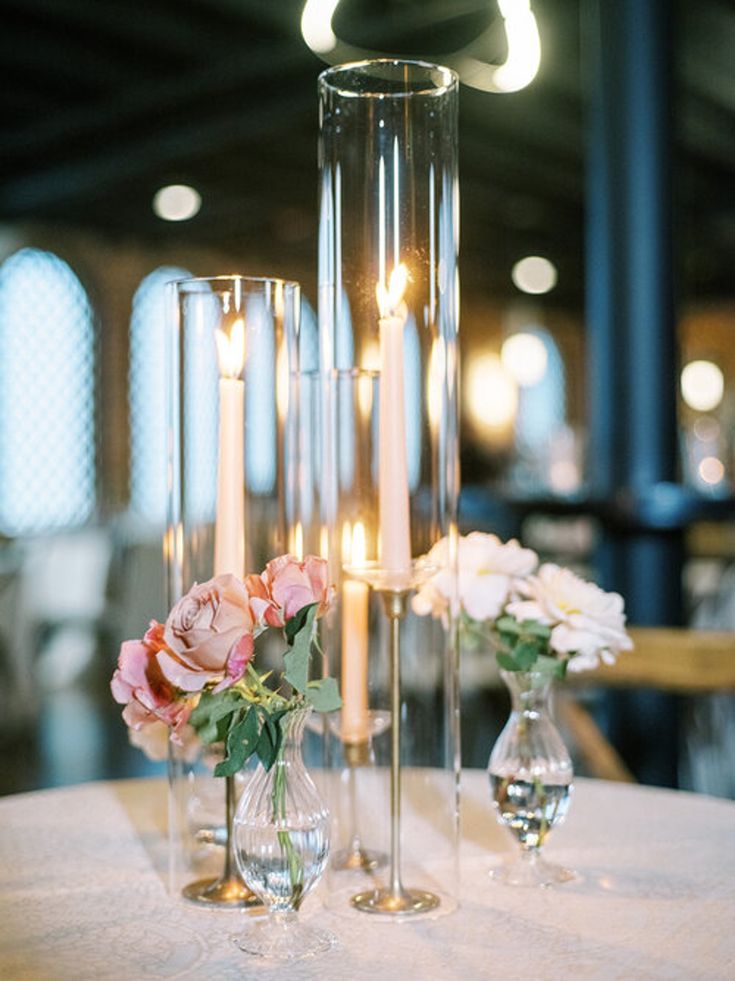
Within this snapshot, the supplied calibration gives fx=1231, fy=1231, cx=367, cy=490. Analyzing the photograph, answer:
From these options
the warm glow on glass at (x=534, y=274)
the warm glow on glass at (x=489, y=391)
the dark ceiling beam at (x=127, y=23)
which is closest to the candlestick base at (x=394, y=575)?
the dark ceiling beam at (x=127, y=23)

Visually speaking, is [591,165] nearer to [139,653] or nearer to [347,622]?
A: [347,622]

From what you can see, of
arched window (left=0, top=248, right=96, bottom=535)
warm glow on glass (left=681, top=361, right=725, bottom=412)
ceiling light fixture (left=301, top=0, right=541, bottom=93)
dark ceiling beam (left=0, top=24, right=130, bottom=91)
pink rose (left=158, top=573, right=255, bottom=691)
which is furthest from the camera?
warm glow on glass (left=681, top=361, right=725, bottom=412)

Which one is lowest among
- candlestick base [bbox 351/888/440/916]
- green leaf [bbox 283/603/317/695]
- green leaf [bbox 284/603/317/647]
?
candlestick base [bbox 351/888/440/916]

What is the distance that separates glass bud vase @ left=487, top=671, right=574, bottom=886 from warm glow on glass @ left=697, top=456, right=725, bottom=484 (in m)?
7.40

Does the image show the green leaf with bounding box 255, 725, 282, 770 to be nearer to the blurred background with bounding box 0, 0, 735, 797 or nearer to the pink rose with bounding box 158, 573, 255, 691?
the pink rose with bounding box 158, 573, 255, 691

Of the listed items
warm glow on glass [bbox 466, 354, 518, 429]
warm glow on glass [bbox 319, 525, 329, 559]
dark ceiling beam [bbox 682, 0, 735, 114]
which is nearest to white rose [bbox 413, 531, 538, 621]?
warm glow on glass [bbox 319, 525, 329, 559]

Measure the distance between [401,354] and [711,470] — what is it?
26.4 ft

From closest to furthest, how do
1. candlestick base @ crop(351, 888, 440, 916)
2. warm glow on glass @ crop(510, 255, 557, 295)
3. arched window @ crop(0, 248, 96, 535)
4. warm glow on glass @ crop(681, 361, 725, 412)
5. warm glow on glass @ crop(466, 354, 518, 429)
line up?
candlestick base @ crop(351, 888, 440, 916)
arched window @ crop(0, 248, 96, 535)
warm glow on glass @ crop(510, 255, 557, 295)
warm glow on glass @ crop(681, 361, 725, 412)
warm glow on glass @ crop(466, 354, 518, 429)

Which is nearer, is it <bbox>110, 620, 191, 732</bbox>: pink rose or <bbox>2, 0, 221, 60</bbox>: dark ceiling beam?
<bbox>110, 620, 191, 732</bbox>: pink rose

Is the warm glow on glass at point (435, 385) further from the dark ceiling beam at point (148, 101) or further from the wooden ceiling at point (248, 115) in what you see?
the dark ceiling beam at point (148, 101)

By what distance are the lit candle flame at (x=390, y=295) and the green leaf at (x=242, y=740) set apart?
1.18 feet

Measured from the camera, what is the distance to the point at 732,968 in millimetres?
866

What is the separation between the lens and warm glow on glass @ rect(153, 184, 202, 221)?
8.43 meters

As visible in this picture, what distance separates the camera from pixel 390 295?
103 centimetres
